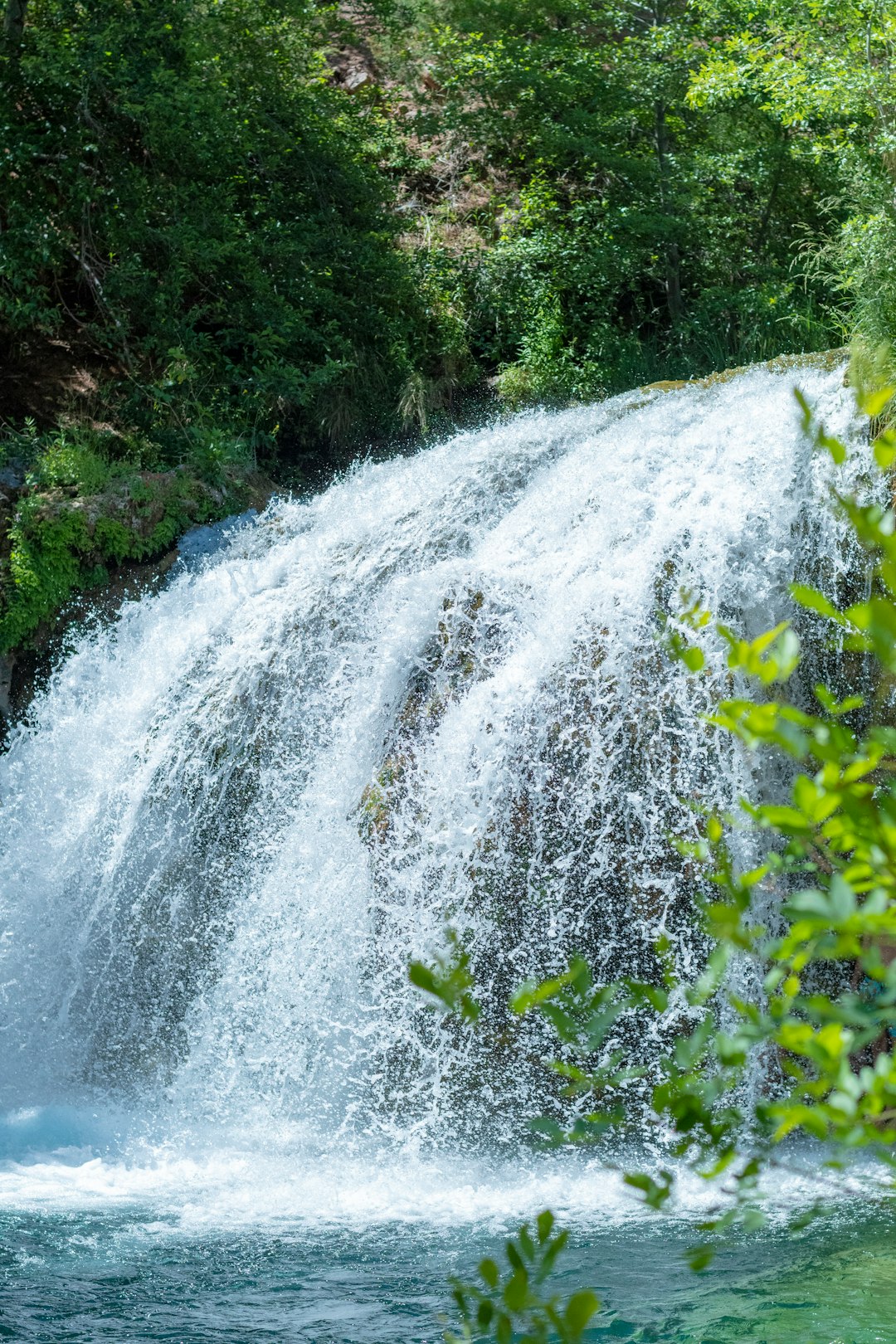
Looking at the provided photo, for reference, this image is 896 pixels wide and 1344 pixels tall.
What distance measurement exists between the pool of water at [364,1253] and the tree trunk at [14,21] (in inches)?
294

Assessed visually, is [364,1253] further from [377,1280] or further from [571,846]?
[571,846]

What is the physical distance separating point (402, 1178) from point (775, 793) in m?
1.87

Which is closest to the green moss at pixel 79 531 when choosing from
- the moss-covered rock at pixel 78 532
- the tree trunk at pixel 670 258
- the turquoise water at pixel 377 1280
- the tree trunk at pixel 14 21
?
the moss-covered rock at pixel 78 532

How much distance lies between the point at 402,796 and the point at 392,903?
40 centimetres

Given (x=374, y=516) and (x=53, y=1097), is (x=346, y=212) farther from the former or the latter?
(x=53, y=1097)

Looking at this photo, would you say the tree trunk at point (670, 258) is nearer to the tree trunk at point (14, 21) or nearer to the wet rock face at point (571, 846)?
the tree trunk at point (14, 21)

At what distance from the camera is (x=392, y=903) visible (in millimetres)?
4750

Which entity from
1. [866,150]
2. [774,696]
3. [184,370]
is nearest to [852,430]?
[774,696]

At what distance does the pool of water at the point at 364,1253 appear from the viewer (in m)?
3.09

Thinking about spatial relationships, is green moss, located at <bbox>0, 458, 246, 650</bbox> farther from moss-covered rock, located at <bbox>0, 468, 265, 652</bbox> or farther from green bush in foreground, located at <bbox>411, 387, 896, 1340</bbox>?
green bush in foreground, located at <bbox>411, 387, 896, 1340</bbox>

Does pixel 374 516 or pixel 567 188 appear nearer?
pixel 374 516

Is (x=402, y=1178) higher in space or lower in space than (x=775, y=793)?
lower

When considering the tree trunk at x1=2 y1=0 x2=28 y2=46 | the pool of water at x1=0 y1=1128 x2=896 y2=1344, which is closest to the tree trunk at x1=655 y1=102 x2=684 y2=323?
the tree trunk at x1=2 y1=0 x2=28 y2=46

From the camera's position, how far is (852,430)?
17.4 feet
